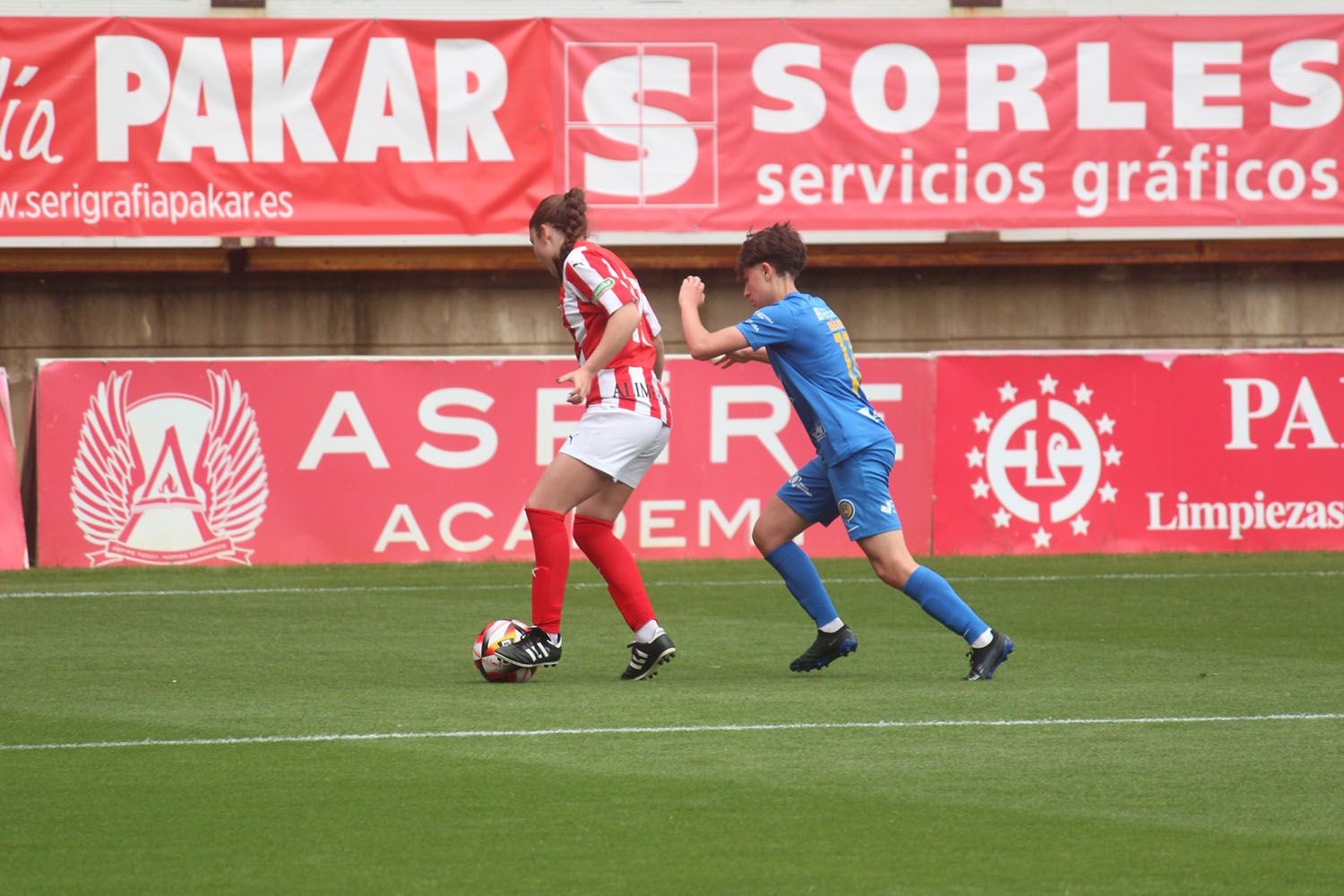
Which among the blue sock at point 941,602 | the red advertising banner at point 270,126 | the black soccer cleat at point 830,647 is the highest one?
the red advertising banner at point 270,126

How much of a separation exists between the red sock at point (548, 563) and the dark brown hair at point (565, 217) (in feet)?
3.36

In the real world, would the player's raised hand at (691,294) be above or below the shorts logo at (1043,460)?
above

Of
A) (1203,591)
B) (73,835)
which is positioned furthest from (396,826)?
(1203,591)

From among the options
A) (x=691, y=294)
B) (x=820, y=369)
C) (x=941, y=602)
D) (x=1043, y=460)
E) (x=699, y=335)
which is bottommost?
(x=941, y=602)

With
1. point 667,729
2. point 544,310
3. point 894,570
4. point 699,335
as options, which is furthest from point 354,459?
point 667,729

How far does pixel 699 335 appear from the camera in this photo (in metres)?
7.11

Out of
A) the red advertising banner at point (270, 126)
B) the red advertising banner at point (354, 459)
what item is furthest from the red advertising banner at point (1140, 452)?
the red advertising banner at point (270, 126)

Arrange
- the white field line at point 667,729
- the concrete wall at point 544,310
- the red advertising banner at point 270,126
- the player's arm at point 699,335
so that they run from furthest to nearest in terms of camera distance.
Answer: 1. the concrete wall at point 544,310
2. the red advertising banner at point 270,126
3. the player's arm at point 699,335
4. the white field line at point 667,729

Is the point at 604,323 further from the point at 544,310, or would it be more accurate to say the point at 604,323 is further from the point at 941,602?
the point at 544,310

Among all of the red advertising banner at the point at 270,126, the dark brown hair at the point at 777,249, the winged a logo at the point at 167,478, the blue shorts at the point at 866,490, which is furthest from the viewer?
the red advertising banner at the point at 270,126

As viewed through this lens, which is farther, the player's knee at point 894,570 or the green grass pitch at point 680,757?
the player's knee at point 894,570

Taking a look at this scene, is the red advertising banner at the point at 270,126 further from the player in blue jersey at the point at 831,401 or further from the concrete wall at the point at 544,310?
the player in blue jersey at the point at 831,401

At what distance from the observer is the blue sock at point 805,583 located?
7.68 metres

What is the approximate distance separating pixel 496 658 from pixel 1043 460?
687 centimetres
